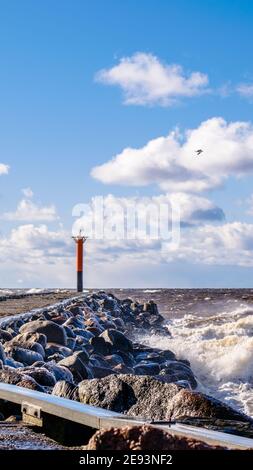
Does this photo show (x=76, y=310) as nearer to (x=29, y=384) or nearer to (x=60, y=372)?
(x=60, y=372)

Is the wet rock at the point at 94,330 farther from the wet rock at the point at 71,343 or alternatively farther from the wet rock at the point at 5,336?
the wet rock at the point at 5,336

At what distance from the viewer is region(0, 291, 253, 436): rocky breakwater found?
16.6 feet

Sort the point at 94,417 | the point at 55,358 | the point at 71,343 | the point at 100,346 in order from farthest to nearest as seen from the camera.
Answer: the point at 100,346 → the point at 71,343 → the point at 55,358 → the point at 94,417

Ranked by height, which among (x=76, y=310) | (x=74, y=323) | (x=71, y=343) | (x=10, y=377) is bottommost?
(x=71, y=343)

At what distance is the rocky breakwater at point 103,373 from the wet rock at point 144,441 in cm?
105

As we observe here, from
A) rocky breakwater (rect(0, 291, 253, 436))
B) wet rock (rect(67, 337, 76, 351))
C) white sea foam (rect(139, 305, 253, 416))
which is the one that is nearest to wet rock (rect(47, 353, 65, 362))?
rocky breakwater (rect(0, 291, 253, 436))

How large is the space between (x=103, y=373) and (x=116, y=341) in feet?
14.6

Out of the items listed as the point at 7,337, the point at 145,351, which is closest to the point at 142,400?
the point at 7,337

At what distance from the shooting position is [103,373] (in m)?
9.47

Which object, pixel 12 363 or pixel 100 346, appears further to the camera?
pixel 100 346

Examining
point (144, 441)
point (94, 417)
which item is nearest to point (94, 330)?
point (94, 417)

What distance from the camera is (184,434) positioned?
334 cm

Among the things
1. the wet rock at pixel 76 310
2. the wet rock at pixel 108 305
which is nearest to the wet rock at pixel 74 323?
the wet rock at pixel 76 310
